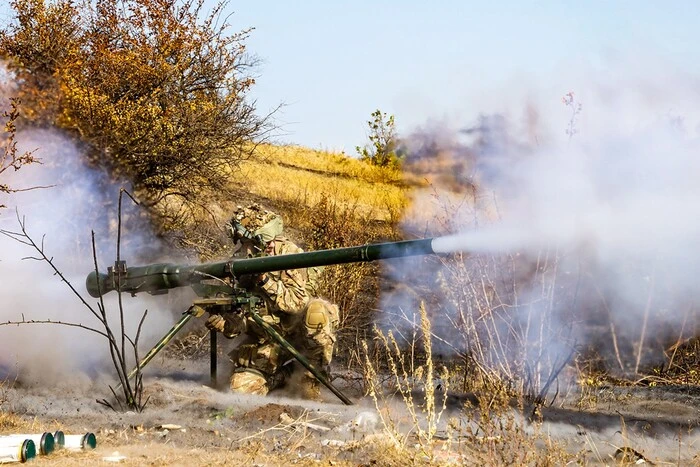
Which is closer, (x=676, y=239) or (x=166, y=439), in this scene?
(x=166, y=439)

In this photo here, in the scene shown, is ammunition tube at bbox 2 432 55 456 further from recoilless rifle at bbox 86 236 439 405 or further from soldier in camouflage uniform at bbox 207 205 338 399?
soldier in camouflage uniform at bbox 207 205 338 399

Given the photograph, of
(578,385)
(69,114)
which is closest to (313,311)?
(578,385)

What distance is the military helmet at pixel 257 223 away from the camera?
9.73m

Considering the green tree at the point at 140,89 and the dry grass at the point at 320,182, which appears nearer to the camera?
the green tree at the point at 140,89

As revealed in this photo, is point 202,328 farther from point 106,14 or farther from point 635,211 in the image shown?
point 635,211

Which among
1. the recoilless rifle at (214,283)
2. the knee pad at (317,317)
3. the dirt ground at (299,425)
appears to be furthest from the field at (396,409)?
the knee pad at (317,317)

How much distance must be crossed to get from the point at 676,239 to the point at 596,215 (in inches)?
32.5

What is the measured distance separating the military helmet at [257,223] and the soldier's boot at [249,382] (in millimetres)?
1300

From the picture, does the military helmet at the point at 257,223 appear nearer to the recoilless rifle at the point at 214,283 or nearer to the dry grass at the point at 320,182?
the recoilless rifle at the point at 214,283

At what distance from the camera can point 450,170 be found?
11.0 m

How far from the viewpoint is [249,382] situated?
384 inches

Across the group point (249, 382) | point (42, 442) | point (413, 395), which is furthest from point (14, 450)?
point (413, 395)

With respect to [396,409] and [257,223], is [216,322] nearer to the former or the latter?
[257,223]

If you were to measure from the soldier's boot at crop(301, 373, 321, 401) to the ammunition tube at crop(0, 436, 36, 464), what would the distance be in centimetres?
365
